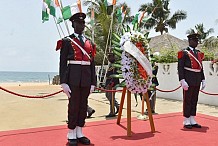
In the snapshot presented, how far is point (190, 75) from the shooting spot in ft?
15.8

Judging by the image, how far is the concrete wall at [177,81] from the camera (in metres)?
9.12

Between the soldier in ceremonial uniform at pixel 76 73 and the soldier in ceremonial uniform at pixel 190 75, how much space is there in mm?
1762

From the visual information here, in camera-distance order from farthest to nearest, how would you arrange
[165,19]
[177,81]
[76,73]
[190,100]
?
[165,19] < [177,81] < [190,100] < [76,73]

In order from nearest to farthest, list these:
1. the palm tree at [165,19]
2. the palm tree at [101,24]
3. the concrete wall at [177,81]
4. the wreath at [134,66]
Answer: the wreath at [134,66] → the concrete wall at [177,81] → the palm tree at [101,24] → the palm tree at [165,19]

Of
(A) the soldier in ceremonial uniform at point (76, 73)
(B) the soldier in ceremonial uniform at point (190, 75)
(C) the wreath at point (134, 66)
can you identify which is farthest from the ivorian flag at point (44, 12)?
(B) the soldier in ceremonial uniform at point (190, 75)

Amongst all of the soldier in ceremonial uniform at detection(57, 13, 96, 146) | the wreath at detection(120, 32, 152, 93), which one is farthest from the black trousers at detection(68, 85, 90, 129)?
the wreath at detection(120, 32, 152, 93)

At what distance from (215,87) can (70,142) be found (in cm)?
659

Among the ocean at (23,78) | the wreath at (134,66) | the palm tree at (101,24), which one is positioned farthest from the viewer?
the ocean at (23,78)

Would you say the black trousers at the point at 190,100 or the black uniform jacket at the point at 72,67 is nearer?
the black uniform jacket at the point at 72,67

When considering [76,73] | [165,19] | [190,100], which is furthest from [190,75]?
[165,19]

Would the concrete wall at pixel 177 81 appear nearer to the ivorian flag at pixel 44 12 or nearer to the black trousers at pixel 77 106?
the ivorian flag at pixel 44 12

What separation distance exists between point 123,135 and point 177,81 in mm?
6807

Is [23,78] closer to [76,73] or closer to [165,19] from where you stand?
[165,19]

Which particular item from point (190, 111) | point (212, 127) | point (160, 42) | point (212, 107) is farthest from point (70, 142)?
point (160, 42)
